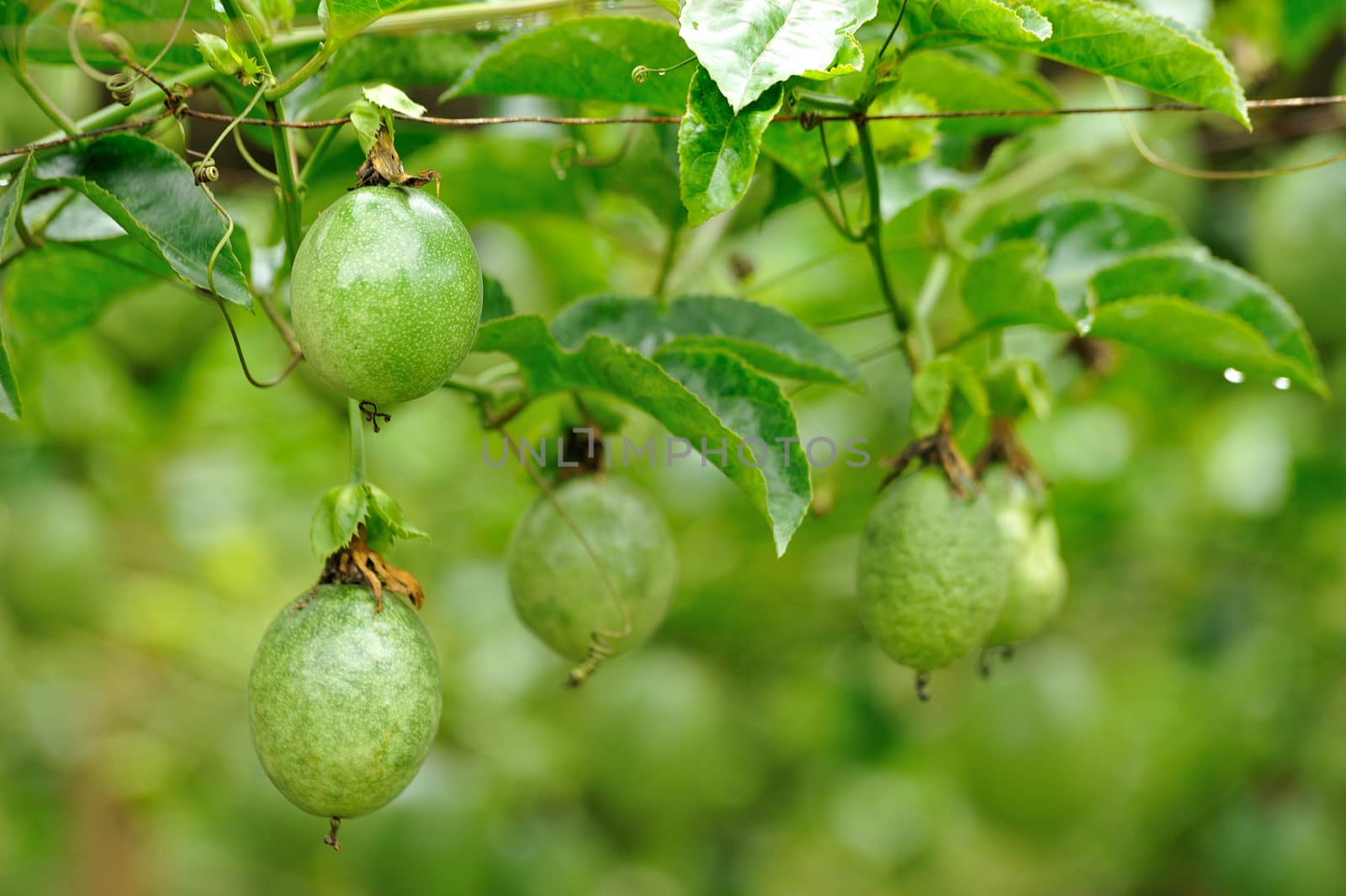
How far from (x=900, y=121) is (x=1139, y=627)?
7.72 ft

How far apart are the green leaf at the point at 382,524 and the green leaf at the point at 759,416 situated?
251 millimetres

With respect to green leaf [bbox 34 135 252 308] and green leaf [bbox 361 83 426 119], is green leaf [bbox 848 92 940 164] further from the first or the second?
green leaf [bbox 34 135 252 308]

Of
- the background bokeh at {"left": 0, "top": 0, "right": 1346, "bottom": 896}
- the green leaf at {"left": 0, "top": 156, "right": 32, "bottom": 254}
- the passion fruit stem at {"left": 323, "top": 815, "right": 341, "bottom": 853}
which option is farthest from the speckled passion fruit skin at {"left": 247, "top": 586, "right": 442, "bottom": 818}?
the background bokeh at {"left": 0, "top": 0, "right": 1346, "bottom": 896}

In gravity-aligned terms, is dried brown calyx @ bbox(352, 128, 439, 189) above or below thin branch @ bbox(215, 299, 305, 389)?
above

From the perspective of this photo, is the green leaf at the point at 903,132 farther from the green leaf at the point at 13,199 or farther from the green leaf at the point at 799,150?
the green leaf at the point at 13,199

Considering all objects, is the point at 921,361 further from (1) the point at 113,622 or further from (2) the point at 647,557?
(1) the point at 113,622

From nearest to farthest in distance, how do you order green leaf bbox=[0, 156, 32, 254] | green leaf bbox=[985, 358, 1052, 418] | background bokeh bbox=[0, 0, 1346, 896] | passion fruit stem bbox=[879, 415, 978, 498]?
1. green leaf bbox=[0, 156, 32, 254]
2. passion fruit stem bbox=[879, 415, 978, 498]
3. green leaf bbox=[985, 358, 1052, 418]
4. background bokeh bbox=[0, 0, 1346, 896]

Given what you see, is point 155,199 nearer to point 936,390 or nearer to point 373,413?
point 373,413

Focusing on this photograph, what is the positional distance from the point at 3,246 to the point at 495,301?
0.41 metres

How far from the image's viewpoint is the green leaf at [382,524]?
0.91 m

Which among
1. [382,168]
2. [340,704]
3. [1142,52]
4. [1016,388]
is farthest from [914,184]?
[340,704]

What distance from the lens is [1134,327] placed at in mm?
1112

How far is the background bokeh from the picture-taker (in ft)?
6.74

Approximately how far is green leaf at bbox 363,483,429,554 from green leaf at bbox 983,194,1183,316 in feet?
2.44
